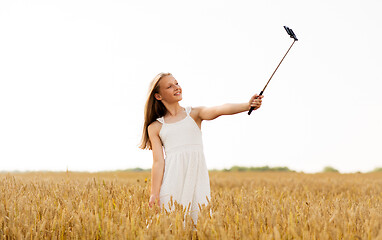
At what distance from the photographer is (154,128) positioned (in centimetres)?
416

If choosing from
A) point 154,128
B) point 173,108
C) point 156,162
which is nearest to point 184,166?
point 156,162

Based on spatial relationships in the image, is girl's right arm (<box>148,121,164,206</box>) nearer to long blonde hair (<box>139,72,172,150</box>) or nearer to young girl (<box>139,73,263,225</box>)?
young girl (<box>139,73,263,225</box>)

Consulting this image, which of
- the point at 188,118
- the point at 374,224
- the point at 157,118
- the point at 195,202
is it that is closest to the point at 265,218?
the point at 374,224

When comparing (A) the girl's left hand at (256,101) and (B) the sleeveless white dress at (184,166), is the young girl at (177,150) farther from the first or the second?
(A) the girl's left hand at (256,101)

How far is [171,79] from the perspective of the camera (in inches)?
163

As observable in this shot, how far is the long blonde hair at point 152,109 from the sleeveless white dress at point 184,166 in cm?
26

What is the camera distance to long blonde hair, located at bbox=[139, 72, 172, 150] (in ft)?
13.8

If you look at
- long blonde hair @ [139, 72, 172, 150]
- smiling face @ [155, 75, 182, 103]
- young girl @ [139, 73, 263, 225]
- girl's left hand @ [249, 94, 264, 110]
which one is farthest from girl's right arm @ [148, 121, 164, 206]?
girl's left hand @ [249, 94, 264, 110]

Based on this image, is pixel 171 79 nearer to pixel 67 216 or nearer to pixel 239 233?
pixel 67 216

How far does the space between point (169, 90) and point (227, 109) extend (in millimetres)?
739

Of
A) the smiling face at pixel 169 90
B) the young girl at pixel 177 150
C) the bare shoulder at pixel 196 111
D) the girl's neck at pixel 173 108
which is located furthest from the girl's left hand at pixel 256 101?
the girl's neck at pixel 173 108

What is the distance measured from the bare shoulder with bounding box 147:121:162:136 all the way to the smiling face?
0.27 metres

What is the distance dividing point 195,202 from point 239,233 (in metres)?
1.47

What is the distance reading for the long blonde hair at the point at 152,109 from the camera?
13.8 feet
